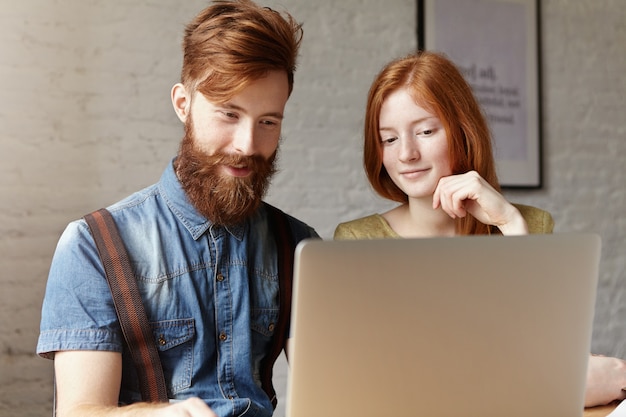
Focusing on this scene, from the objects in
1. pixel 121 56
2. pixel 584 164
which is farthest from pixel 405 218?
pixel 584 164

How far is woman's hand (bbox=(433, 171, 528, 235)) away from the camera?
71.3 inches

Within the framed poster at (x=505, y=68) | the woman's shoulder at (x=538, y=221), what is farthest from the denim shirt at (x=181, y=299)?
the framed poster at (x=505, y=68)

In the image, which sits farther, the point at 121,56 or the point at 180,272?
the point at 121,56

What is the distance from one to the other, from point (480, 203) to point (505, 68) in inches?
87.6

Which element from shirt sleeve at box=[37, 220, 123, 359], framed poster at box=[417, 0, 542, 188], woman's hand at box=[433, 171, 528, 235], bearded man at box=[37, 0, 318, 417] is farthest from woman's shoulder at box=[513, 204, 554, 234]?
framed poster at box=[417, 0, 542, 188]

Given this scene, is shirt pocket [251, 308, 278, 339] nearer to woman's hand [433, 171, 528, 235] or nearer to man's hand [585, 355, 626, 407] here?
woman's hand [433, 171, 528, 235]

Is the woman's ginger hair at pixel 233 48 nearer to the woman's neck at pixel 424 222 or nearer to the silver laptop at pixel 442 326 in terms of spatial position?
the woman's neck at pixel 424 222

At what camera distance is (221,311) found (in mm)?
1608

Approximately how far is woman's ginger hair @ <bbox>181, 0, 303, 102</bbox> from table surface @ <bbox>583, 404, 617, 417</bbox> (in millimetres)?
909

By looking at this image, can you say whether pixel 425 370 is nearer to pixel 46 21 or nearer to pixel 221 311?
pixel 221 311

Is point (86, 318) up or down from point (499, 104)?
down

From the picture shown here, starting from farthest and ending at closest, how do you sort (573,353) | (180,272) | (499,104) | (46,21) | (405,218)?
1. (499,104)
2. (46,21)
3. (405,218)
4. (180,272)
5. (573,353)

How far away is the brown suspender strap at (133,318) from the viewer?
148 centimetres

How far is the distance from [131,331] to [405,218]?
93cm
